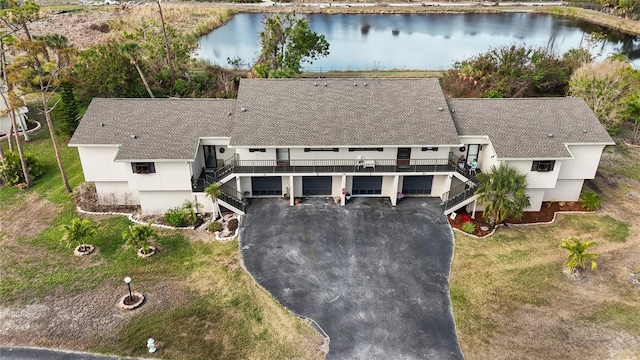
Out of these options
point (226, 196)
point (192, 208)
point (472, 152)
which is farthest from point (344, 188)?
point (192, 208)

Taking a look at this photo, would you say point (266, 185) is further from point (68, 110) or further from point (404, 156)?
point (68, 110)

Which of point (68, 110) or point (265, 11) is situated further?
point (265, 11)

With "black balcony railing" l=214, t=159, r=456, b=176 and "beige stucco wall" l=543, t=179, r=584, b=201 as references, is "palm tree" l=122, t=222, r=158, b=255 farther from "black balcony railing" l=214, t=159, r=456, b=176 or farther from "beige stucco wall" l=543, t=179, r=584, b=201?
"beige stucco wall" l=543, t=179, r=584, b=201

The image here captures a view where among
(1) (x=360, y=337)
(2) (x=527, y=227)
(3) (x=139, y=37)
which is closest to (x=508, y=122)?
(2) (x=527, y=227)

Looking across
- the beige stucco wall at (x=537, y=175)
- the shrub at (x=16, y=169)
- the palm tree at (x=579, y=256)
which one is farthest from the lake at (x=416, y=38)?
the palm tree at (x=579, y=256)

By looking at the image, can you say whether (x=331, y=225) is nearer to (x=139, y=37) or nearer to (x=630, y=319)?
(x=630, y=319)

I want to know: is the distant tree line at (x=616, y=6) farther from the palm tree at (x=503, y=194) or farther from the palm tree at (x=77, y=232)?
the palm tree at (x=77, y=232)
